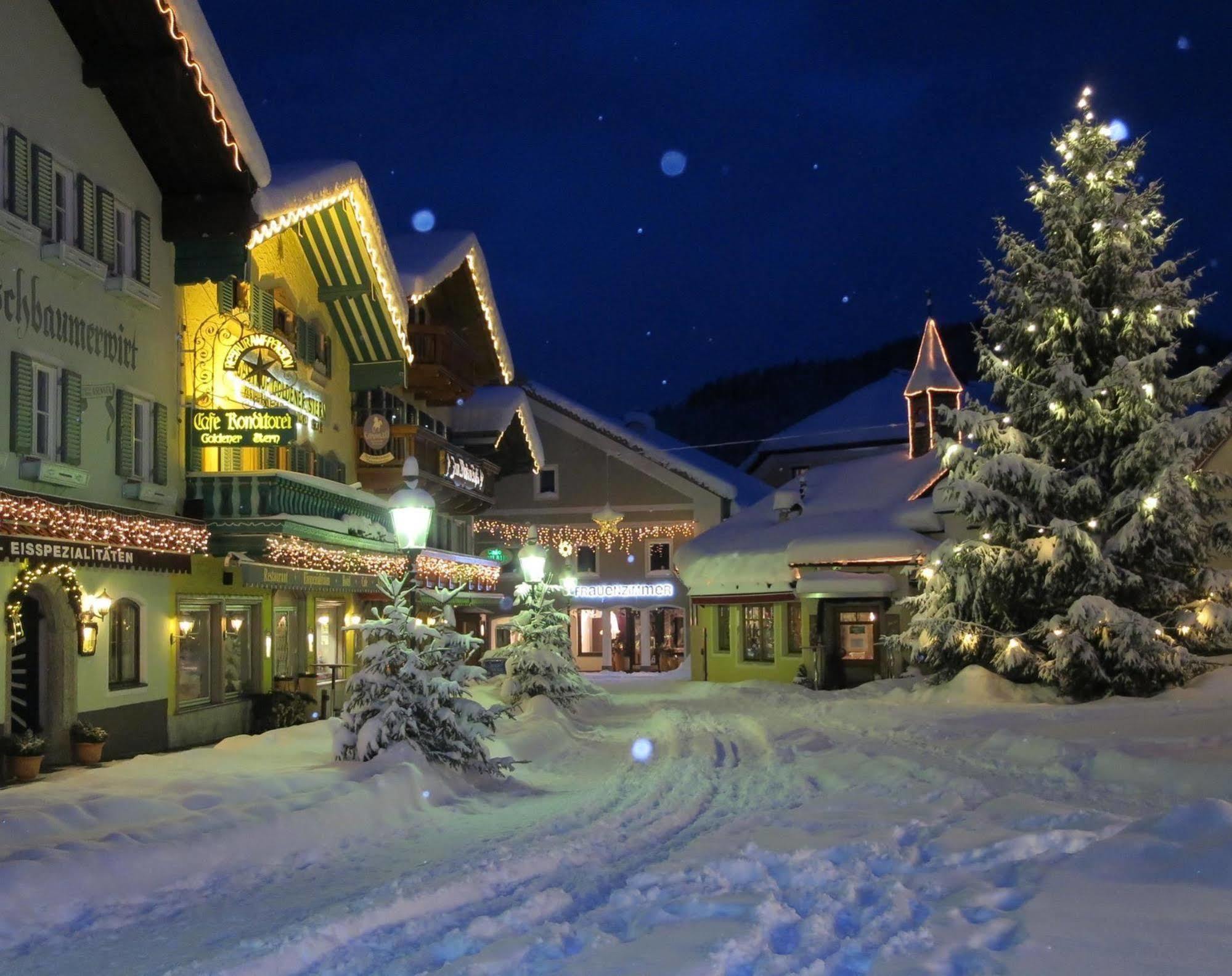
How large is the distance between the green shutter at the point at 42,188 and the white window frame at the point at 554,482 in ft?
105

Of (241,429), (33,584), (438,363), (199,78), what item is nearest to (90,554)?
(33,584)

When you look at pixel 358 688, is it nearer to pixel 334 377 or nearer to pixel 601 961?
→ pixel 601 961

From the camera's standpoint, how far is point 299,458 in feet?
75.5

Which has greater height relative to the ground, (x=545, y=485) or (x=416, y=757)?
(x=545, y=485)

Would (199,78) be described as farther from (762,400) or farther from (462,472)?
(762,400)

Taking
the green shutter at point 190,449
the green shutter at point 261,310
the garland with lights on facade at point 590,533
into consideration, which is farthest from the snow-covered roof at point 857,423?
the green shutter at point 190,449

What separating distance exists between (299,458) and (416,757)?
11.0m

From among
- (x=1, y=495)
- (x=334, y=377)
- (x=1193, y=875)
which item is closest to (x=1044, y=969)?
(x=1193, y=875)

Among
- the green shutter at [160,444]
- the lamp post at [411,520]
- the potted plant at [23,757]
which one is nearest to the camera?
the potted plant at [23,757]

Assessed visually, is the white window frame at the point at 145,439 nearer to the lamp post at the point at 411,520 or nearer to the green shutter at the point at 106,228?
the green shutter at the point at 106,228

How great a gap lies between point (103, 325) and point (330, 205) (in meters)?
6.09

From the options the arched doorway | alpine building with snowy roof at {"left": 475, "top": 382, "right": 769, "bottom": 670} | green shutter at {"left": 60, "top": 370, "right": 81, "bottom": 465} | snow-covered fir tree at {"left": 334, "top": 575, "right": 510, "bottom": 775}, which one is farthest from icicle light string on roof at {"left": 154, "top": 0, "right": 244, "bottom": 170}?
alpine building with snowy roof at {"left": 475, "top": 382, "right": 769, "bottom": 670}

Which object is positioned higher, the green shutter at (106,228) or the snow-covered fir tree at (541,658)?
the green shutter at (106,228)

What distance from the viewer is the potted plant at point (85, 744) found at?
16.0m
